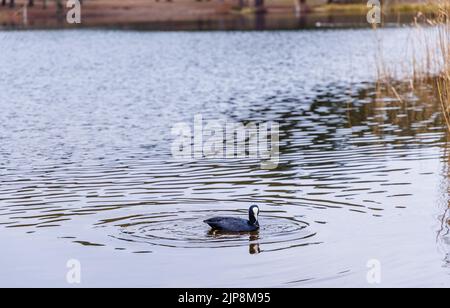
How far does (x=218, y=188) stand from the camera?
18188mm

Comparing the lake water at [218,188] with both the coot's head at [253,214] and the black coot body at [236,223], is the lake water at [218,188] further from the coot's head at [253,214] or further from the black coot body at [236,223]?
the coot's head at [253,214]

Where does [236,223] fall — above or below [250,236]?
above

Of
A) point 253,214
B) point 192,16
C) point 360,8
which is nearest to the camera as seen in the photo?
point 253,214

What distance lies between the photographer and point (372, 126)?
84.7ft

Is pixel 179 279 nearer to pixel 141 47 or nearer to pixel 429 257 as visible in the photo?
pixel 429 257

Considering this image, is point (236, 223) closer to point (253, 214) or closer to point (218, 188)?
point (253, 214)

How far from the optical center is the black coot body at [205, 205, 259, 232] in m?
14.7

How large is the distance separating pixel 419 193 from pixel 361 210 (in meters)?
1.71

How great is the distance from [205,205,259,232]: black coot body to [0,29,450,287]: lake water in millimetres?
146

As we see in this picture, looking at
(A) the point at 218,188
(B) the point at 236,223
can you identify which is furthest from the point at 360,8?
(B) the point at 236,223

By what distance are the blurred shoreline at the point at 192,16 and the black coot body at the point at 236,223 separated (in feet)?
185

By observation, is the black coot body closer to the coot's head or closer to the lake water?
the coot's head

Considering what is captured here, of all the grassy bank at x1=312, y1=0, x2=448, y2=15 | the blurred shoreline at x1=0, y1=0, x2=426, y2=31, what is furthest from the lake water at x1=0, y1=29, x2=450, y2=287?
the grassy bank at x1=312, y1=0, x2=448, y2=15

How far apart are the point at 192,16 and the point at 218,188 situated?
79.0 metres
